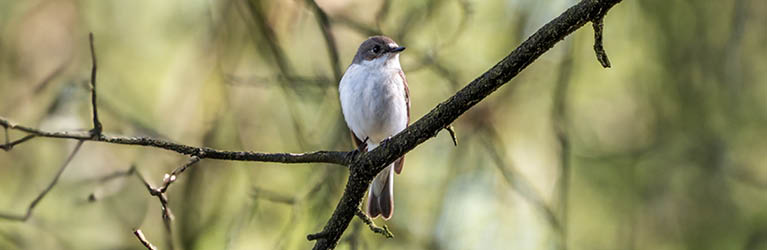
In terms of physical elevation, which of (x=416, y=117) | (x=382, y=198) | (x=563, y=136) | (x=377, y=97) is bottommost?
(x=382, y=198)

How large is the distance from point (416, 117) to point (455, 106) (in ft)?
→ 10.9

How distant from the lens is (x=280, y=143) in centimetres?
589

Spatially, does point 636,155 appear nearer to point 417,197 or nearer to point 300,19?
point 417,197

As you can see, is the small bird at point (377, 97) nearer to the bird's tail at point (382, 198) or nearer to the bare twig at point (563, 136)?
the bird's tail at point (382, 198)

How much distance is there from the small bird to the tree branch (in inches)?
80.6

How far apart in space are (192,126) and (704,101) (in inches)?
160

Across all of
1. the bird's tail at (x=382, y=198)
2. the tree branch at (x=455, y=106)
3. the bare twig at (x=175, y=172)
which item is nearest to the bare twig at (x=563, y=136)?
the bird's tail at (x=382, y=198)

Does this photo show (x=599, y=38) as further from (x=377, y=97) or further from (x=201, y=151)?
(x=377, y=97)

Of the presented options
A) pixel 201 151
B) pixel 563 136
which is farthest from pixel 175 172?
pixel 563 136

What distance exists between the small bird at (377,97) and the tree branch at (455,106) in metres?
→ 2.05

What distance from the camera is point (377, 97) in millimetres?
5078

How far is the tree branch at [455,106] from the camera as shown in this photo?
8.13 feet

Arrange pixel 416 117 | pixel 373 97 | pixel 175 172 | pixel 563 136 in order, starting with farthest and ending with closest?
1. pixel 416 117
2. pixel 563 136
3. pixel 373 97
4. pixel 175 172

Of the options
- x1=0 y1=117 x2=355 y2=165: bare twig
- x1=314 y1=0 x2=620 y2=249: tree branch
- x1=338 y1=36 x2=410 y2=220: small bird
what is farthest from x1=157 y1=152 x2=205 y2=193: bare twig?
x1=338 y1=36 x2=410 y2=220: small bird
